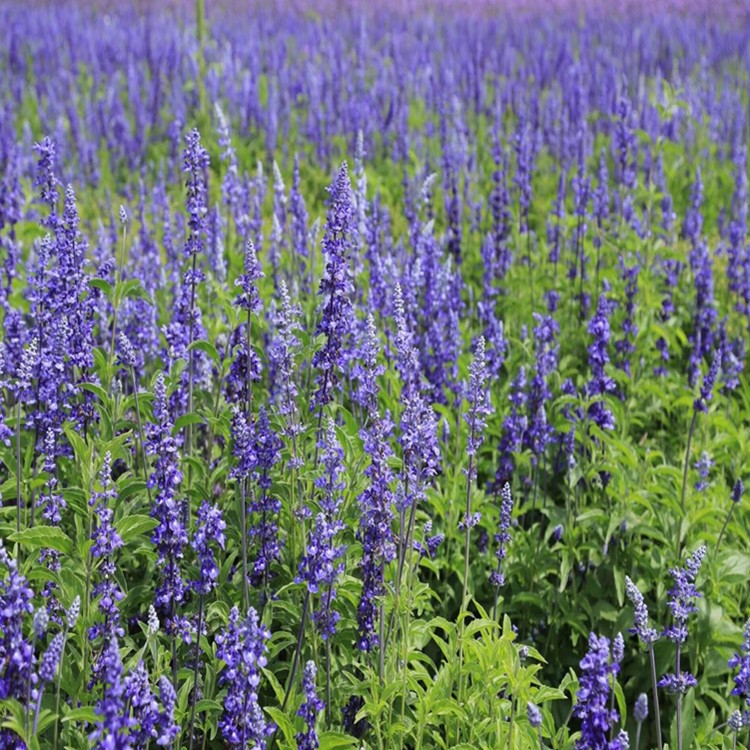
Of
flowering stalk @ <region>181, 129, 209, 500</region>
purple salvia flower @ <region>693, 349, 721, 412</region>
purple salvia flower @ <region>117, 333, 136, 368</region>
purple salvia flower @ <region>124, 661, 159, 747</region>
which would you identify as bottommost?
purple salvia flower @ <region>124, 661, 159, 747</region>

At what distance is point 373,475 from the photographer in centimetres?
293

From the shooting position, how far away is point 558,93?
34.0 feet

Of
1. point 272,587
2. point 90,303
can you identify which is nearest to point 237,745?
point 272,587

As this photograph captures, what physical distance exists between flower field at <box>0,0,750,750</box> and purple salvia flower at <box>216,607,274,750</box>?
0.03 feet

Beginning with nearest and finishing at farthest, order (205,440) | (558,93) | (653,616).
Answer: (653,616), (205,440), (558,93)

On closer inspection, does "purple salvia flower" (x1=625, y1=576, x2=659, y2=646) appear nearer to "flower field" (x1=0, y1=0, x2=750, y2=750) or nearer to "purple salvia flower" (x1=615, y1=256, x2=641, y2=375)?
"flower field" (x1=0, y1=0, x2=750, y2=750)

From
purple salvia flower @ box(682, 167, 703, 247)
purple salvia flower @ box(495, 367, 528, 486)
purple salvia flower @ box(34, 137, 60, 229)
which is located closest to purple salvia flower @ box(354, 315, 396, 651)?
purple salvia flower @ box(495, 367, 528, 486)

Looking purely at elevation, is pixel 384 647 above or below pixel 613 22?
below

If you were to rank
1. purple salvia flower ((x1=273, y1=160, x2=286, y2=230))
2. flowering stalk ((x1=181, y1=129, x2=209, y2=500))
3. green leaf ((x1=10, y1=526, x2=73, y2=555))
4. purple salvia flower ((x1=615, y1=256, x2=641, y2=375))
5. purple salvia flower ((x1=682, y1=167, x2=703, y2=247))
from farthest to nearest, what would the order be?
1. purple salvia flower ((x1=682, y1=167, x2=703, y2=247))
2. purple salvia flower ((x1=273, y1=160, x2=286, y2=230))
3. purple salvia flower ((x1=615, y1=256, x2=641, y2=375))
4. flowering stalk ((x1=181, y1=129, x2=209, y2=500))
5. green leaf ((x1=10, y1=526, x2=73, y2=555))

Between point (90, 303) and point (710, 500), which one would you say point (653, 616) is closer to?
point (710, 500)

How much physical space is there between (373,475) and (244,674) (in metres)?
0.70

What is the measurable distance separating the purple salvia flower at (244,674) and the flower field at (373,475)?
1cm

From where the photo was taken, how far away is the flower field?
287cm

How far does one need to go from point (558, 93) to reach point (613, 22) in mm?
7834
